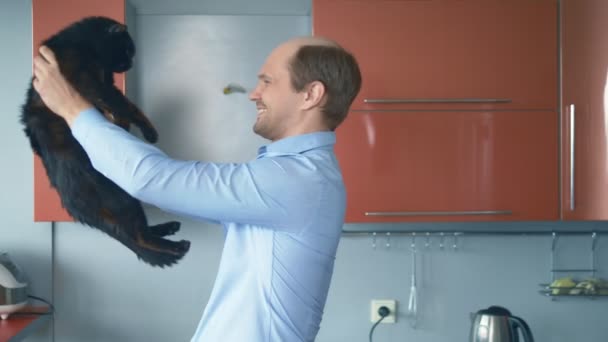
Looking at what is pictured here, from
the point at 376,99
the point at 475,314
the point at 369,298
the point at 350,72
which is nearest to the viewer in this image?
the point at 350,72

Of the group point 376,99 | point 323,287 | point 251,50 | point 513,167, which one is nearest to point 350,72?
point 323,287

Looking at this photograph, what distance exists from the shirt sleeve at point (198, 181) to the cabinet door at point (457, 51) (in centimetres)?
111

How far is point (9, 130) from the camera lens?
233 centimetres

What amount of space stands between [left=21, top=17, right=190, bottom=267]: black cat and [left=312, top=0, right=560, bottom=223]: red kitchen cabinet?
3.86 feet

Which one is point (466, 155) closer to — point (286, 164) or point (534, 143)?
point (534, 143)

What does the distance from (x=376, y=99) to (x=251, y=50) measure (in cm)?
55

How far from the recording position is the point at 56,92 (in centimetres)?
89

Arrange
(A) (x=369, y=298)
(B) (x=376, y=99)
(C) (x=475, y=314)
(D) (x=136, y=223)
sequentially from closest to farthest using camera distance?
(D) (x=136, y=223) → (B) (x=376, y=99) → (C) (x=475, y=314) → (A) (x=369, y=298)

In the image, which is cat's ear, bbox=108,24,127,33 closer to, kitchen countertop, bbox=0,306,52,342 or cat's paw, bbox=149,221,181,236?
cat's paw, bbox=149,221,181,236

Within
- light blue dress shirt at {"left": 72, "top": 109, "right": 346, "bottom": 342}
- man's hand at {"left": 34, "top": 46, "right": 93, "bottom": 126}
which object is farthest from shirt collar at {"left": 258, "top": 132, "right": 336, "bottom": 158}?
man's hand at {"left": 34, "top": 46, "right": 93, "bottom": 126}

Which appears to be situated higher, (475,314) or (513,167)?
(513,167)

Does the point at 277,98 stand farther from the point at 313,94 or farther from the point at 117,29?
the point at 117,29

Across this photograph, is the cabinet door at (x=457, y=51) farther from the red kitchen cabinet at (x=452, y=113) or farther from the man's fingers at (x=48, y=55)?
the man's fingers at (x=48, y=55)

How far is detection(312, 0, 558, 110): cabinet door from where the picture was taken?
2.10 meters
